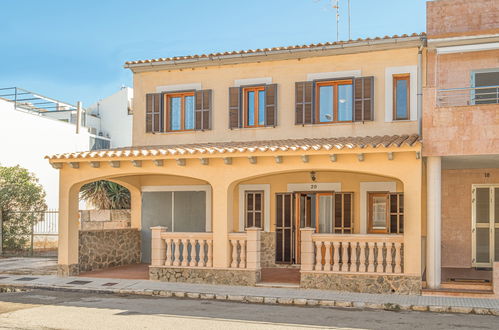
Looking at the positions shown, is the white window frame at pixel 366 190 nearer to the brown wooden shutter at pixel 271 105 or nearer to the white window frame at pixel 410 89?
the white window frame at pixel 410 89

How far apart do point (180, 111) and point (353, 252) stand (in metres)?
7.01

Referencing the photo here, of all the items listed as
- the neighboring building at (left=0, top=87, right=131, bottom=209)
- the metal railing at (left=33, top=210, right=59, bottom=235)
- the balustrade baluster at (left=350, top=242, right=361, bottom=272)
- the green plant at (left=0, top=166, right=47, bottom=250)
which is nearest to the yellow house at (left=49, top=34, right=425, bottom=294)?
the balustrade baluster at (left=350, top=242, right=361, bottom=272)

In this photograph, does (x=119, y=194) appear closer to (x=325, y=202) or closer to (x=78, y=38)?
(x=78, y=38)

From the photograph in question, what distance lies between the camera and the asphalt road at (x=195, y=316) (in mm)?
8836

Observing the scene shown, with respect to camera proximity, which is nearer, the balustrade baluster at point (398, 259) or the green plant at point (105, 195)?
the balustrade baluster at point (398, 259)

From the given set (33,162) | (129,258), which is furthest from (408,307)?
(33,162)

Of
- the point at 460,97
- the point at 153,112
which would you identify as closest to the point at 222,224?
the point at 153,112

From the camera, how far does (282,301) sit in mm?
11078

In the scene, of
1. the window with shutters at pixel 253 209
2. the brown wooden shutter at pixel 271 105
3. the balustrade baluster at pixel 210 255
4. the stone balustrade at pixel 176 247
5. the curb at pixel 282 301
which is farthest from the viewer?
the window with shutters at pixel 253 209

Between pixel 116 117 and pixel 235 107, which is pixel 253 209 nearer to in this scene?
pixel 235 107

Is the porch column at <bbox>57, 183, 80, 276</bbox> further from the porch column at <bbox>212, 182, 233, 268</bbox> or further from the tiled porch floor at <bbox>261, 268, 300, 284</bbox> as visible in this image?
the tiled porch floor at <bbox>261, 268, 300, 284</bbox>

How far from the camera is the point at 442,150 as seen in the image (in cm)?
1182

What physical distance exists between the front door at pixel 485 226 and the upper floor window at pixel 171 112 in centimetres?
802

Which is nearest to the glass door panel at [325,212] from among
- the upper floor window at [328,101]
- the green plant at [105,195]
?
the upper floor window at [328,101]
